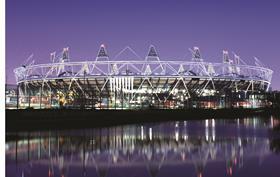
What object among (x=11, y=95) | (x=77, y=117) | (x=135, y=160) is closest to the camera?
(x=135, y=160)

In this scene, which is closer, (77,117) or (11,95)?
(11,95)

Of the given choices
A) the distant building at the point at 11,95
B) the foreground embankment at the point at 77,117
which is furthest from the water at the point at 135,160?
the distant building at the point at 11,95

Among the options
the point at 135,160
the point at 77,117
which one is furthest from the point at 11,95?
the point at 135,160

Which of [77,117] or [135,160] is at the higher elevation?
[77,117]

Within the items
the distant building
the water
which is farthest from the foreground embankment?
the water

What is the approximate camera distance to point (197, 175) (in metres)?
8.05

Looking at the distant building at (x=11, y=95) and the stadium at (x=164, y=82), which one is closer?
the distant building at (x=11, y=95)

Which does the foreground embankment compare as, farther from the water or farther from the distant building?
the water

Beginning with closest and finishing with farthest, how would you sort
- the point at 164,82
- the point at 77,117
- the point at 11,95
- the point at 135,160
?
the point at 135,160 < the point at 11,95 < the point at 77,117 < the point at 164,82

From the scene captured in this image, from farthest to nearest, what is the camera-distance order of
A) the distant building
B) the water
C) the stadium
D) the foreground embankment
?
the stadium → the distant building → the foreground embankment → the water

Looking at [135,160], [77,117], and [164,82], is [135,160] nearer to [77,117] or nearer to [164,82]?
[77,117]

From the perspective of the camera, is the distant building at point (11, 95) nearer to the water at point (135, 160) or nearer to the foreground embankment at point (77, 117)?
the foreground embankment at point (77, 117)
